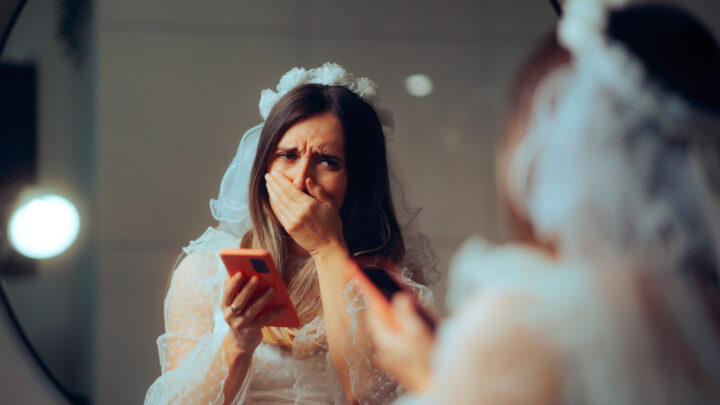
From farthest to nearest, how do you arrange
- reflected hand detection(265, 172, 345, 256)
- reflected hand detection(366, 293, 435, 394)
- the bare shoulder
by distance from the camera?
reflected hand detection(265, 172, 345, 256) → reflected hand detection(366, 293, 435, 394) → the bare shoulder

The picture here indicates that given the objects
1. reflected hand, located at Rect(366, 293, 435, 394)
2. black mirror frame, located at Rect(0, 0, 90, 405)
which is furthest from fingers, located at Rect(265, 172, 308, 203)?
black mirror frame, located at Rect(0, 0, 90, 405)

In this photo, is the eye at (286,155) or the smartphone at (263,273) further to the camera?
the eye at (286,155)

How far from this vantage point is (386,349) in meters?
0.62

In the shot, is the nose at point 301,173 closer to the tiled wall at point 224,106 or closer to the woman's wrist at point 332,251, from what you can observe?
the woman's wrist at point 332,251

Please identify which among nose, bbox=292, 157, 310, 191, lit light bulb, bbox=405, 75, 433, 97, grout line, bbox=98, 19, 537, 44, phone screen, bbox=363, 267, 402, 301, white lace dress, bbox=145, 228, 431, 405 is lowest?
white lace dress, bbox=145, 228, 431, 405

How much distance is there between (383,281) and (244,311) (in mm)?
195

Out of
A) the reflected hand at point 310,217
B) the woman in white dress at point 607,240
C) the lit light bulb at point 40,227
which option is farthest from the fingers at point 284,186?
the lit light bulb at point 40,227

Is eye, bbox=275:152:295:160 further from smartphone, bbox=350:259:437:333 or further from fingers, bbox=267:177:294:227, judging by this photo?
smartphone, bbox=350:259:437:333

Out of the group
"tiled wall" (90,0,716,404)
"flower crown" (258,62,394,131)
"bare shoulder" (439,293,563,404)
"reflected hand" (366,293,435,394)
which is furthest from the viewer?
"tiled wall" (90,0,716,404)

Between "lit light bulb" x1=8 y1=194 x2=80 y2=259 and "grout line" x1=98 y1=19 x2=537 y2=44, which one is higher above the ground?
"grout line" x1=98 y1=19 x2=537 y2=44

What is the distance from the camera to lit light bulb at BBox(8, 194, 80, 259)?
1102 millimetres

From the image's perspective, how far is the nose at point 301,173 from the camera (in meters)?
0.82

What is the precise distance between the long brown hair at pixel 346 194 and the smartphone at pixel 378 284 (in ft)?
0.10

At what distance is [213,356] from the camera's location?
0.85 meters
